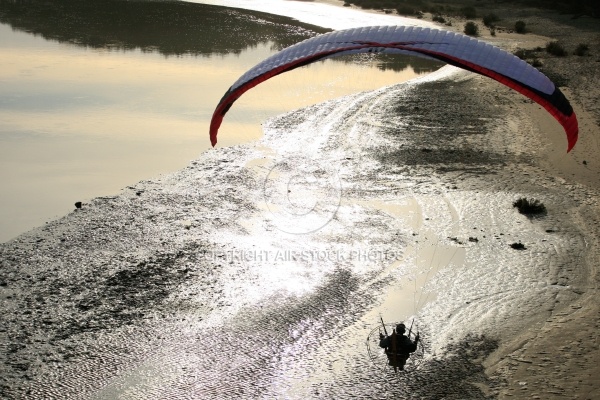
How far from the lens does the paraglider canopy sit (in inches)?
489

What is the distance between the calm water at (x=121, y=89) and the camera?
20.4 metres

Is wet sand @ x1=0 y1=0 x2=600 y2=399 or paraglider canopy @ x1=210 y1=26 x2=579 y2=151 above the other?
paraglider canopy @ x1=210 y1=26 x2=579 y2=151

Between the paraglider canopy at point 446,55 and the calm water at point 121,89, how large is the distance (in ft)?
24.9

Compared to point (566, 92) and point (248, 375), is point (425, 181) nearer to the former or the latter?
point (248, 375)

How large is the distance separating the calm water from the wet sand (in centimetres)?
179

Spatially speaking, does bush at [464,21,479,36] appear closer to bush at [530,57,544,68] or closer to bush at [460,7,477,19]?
bush at [460,7,477,19]

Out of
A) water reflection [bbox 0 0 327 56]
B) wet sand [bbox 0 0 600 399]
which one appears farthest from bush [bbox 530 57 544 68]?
water reflection [bbox 0 0 327 56]

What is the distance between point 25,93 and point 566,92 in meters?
21.6

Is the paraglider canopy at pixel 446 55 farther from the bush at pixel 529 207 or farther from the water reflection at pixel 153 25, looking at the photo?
the water reflection at pixel 153 25

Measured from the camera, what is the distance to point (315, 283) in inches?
566

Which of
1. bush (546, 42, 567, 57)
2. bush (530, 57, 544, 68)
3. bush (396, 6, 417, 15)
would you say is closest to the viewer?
bush (530, 57, 544, 68)

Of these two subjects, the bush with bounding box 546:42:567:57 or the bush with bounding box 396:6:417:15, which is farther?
the bush with bounding box 396:6:417:15

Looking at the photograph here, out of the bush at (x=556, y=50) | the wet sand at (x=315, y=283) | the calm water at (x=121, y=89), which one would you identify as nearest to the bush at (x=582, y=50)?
the bush at (x=556, y=50)

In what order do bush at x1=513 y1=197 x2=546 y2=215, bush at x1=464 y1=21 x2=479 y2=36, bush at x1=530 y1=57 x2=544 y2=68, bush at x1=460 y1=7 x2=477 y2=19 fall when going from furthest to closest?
bush at x1=460 y1=7 x2=477 y2=19, bush at x1=464 y1=21 x2=479 y2=36, bush at x1=530 y1=57 x2=544 y2=68, bush at x1=513 y1=197 x2=546 y2=215
